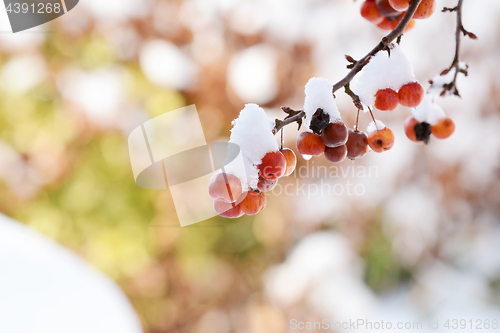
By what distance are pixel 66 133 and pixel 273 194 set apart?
2.22 m

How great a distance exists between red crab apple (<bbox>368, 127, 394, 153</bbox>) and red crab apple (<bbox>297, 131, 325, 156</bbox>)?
12 cm

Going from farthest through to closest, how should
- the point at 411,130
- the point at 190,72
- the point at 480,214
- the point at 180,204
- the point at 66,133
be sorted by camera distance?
Result: the point at 480,214
the point at 190,72
the point at 180,204
the point at 66,133
the point at 411,130

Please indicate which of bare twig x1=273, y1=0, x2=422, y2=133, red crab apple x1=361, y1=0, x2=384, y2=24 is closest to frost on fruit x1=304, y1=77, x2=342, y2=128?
bare twig x1=273, y1=0, x2=422, y2=133

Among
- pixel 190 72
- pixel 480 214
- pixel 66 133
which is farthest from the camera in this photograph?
pixel 480 214

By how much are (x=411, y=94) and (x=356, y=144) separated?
13 centimetres

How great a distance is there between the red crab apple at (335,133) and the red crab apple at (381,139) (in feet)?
0.40

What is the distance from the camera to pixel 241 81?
304 centimetres

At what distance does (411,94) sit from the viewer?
0.50 m

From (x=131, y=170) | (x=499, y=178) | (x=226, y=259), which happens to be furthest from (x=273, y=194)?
(x=499, y=178)

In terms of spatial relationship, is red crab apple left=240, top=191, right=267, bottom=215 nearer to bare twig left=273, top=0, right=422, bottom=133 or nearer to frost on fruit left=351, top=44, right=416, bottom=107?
bare twig left=273, top=0, right=422, bottom=133

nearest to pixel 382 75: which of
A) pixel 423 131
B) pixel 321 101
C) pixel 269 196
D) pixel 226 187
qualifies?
pixel 321 101

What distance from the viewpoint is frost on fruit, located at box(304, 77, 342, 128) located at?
46cm

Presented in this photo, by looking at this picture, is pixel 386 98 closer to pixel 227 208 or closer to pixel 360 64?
pixel 360 64

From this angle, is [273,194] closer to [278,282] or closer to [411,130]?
[278,282]
